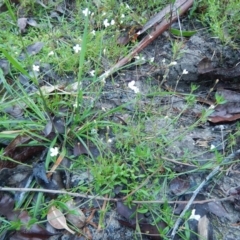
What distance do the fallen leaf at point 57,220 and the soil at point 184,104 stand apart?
0.12 ft

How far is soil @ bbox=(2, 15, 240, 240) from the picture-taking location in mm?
1536

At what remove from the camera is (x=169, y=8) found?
2297mm

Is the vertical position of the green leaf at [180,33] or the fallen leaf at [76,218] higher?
the green leaf at [180,33]

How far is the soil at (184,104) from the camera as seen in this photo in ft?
5.04

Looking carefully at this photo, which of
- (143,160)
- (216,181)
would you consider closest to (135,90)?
(143,160)

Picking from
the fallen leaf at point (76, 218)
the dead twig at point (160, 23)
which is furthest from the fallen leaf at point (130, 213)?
the dead twig at point (160, 23)

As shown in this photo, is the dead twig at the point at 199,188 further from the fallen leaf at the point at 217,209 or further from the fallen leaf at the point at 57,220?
the fallen leaf at the point at 57,220

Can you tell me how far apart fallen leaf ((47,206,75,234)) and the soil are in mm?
38

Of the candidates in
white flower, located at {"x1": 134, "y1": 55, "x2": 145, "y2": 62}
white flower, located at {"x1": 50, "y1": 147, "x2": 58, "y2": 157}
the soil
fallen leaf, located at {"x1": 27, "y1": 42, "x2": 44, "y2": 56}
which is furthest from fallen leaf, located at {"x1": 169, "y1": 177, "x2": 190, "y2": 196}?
fallen leaf, located at {"x1": 27, "y1": 42, "x2": 44, "y2": 56}

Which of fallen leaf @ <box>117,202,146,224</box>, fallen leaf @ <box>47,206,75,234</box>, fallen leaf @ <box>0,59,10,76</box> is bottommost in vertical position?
fallen leaf @ <box>117,202,146,224</box>

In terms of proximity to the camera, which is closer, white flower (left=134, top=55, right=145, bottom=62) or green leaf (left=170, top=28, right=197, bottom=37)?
white flower (left=134, top=55, right=145, bottom=62)

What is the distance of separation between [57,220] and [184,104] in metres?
0.83

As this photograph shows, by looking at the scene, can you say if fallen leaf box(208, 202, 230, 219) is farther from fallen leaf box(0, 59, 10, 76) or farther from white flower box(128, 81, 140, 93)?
fallen leaf box(0, 59, 10, 76)

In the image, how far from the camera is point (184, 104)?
195 centimetres
